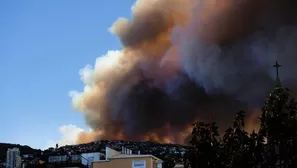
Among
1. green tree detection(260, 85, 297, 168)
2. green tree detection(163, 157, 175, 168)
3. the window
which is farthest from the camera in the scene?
green tree detection(163, 157, 175, 168)

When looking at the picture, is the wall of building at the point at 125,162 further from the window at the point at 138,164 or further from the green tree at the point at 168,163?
the green tree at the point at 168,163

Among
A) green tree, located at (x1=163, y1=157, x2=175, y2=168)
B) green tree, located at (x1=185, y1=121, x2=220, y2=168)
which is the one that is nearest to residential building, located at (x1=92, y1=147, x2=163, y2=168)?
green tree, located at (x1=163, y1=157, x2=175, y2=168)

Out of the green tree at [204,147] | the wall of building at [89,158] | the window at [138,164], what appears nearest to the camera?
the green tree at [204,147]

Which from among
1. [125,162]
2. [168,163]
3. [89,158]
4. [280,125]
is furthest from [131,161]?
[280,125]

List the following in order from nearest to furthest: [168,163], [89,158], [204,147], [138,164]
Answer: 1. [204,147]
2. [138,164]
3. [89,158]
4. [168,163]

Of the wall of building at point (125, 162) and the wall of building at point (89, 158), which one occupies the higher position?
the wall of building at point (89, 158)

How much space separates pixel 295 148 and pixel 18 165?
46537mm

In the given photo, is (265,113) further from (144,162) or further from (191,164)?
(144,162)

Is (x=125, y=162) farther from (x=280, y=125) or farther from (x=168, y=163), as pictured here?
(x=280, y=125)

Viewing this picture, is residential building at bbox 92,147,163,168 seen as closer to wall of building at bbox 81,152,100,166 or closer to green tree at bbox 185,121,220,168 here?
wall of building at bbox 81,152,100,166

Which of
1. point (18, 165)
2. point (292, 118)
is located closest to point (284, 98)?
point (292, 118)

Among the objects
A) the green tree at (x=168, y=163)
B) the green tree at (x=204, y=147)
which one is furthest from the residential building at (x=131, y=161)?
the green tree at (x=204, y=147)

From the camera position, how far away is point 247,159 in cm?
4331

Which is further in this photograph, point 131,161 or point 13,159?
point 13,159
